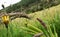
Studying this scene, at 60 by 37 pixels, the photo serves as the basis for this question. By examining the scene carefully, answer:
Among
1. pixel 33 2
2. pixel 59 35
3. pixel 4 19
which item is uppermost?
pixel 4 19

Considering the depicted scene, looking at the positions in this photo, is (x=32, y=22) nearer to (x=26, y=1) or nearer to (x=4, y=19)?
(x=4, y=19)

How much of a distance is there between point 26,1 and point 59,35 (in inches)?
1066

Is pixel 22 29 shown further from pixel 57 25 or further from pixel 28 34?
pixel 57 25

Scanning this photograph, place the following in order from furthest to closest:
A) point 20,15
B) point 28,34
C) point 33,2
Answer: point 33,2
point 28,34
point 20,15

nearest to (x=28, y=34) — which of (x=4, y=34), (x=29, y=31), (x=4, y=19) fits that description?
(x=29, y=31)

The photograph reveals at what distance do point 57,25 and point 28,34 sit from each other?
1.56 ft

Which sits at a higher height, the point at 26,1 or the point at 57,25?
the point at 57,25

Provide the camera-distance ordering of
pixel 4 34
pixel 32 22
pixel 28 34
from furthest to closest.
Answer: pixel 32 22, pixel 28 34, pixel 4 34

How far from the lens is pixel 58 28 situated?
3.63 m

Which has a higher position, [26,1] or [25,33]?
[25,33]

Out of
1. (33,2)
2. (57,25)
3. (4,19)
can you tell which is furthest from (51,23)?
(33,2)

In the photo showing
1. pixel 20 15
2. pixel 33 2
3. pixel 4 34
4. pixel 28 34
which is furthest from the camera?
pixel 33 2

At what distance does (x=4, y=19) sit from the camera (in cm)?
259

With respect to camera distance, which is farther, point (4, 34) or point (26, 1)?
point (26, 1)
